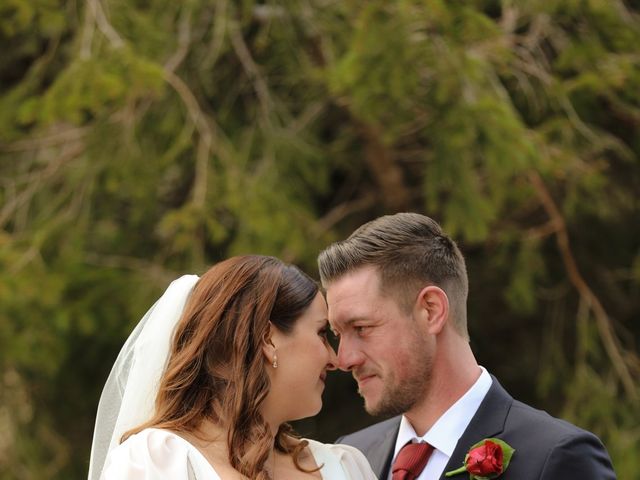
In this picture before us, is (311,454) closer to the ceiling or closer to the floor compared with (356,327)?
closer to the floor

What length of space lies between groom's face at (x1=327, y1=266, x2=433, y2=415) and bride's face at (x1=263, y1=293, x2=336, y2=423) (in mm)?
126

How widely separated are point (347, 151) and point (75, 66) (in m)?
2.30

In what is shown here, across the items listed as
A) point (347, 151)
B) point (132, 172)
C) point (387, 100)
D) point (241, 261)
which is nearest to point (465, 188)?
point (387, 100)

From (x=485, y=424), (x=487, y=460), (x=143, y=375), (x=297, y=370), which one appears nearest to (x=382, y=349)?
(x=297, y=370)

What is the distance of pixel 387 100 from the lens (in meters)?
6.48

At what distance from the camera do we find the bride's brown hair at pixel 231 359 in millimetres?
3576

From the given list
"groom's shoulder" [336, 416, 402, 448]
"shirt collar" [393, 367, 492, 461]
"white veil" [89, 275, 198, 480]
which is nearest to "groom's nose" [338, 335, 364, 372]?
"shirt collar" [393, 367, 492, 461]

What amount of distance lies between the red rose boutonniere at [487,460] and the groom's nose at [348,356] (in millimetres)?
502

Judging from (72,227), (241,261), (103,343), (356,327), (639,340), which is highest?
(241,261)

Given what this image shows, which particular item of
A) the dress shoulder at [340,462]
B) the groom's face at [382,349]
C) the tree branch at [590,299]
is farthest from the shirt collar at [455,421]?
the tree branch at [590,299]

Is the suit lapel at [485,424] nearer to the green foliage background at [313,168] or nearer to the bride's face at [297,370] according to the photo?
the bride's face at [297,370]

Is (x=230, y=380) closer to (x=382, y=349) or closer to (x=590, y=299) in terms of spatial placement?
(x=382, y=349)

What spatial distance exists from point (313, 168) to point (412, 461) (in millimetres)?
4140

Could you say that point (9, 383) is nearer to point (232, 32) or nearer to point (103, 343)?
point (103, 343)
